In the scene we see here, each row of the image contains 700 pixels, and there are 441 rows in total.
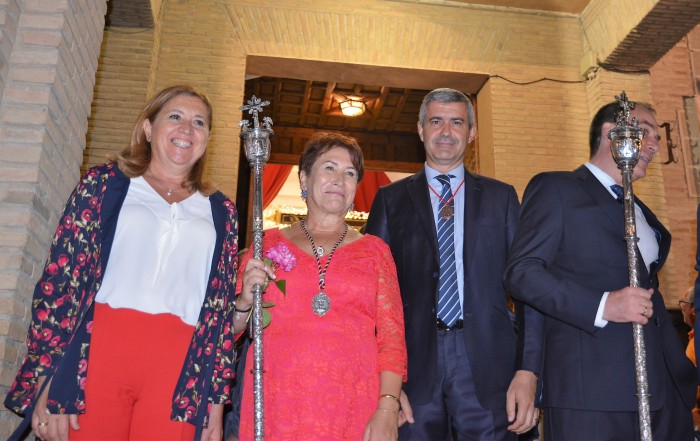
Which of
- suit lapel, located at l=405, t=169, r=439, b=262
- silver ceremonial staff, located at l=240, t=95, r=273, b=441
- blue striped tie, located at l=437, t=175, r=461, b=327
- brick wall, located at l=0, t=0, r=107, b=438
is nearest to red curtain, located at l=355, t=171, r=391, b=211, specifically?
brick wall, located at l=0, t=0, r=107, b=438

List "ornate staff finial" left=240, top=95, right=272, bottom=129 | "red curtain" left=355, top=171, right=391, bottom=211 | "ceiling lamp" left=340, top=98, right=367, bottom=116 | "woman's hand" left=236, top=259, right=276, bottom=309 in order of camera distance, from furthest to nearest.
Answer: "red curtain" left=355, top=171, right=391, bottom=211 < "ceiling lamp" left=340, top=98, right=367, bottom=116 < "ornate staff finial" left=240, top=95, right=272, bottom=129 < "woman's hand" left=236, top=259, right=276, bottom=309

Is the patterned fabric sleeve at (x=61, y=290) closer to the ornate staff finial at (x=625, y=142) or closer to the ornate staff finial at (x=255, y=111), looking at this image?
the ornate staff finial at (x=255, y=111)

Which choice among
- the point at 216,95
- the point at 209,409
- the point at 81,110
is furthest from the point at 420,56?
the point at 209,409

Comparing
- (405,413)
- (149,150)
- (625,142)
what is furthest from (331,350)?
(625,142)

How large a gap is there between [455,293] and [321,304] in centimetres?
65

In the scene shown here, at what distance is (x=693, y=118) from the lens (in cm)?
959

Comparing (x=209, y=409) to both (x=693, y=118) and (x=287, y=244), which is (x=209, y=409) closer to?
(x=287, y=244)

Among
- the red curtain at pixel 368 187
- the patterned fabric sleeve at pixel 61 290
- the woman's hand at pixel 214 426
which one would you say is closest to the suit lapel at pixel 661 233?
the woman's hand at pixel 214 426

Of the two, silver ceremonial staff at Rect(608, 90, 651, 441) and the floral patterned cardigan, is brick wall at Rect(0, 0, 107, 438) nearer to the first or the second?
the floral patterned cardigan

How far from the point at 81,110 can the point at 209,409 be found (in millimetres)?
2137

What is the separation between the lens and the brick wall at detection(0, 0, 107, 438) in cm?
313

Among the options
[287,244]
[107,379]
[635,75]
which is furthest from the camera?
[635,75]

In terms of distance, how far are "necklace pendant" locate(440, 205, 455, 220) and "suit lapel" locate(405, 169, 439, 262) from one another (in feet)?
0.17

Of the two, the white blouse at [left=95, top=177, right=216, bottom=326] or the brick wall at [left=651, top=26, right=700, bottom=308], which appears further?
the brick wall at [left=651, top=26, right=700, bottom=308]
